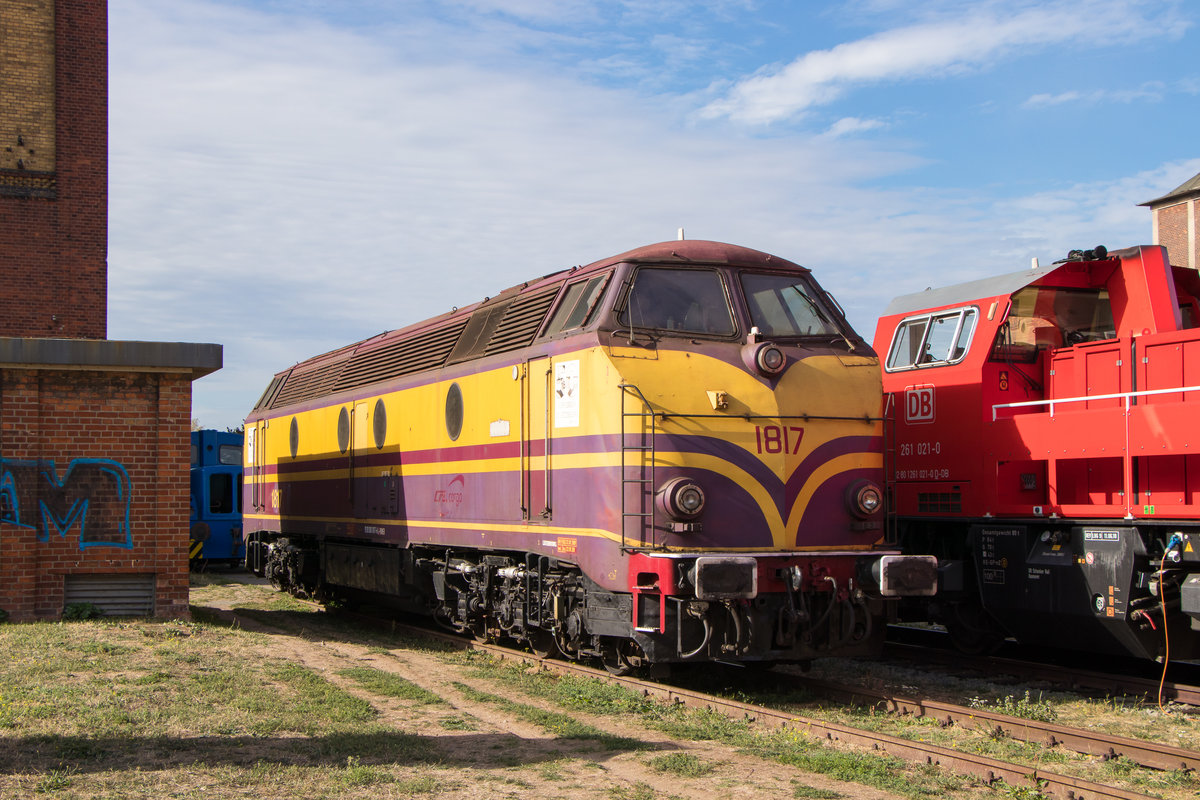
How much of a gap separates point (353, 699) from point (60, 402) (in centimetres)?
647

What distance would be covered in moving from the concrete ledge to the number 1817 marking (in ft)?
24.0

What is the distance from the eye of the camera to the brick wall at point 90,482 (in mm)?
13133

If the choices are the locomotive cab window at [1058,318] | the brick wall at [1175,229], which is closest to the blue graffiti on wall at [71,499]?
the locomotive cab window at [1058,318]

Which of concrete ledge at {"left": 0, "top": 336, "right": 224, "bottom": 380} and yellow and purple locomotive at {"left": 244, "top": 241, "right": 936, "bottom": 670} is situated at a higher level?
concrete ledge at {"left": 0, "top": 336, "right": 224, "bottom": 380}

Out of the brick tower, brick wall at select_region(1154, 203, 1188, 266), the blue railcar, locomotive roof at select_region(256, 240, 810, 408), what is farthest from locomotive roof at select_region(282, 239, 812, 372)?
brick wall at select_region(1154, 203, 1188, 266)

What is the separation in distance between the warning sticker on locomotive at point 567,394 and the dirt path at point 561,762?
8.03 ft

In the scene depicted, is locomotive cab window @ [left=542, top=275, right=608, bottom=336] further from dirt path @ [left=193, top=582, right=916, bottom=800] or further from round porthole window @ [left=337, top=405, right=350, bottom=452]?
round porthole window @ [left=337, top=405, right=350, bottom=452]

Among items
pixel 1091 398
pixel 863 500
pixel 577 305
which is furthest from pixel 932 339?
pixel 577 305

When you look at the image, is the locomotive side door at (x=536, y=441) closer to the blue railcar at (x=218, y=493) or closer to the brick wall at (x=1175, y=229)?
the blue railcar at (x=218, y=493)

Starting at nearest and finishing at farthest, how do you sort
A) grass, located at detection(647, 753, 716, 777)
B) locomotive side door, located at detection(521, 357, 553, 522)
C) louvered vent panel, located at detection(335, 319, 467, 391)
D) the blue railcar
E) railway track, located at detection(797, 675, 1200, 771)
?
grass, located at detection(647, 753, 716, 777) → railway track, located at detection(797, 675, 1200, 771) → locomotive side door, located at detection(521, 357, 553, 522) → louvered vent panel, located at detection(335, 319, 467, 391) → the blue railcar

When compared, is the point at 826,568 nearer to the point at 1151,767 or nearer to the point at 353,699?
the point at 1151,767

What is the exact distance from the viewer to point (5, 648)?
36.5 feet

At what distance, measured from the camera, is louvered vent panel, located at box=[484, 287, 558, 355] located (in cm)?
1117

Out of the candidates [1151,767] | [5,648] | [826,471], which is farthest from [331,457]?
[1151,767]
